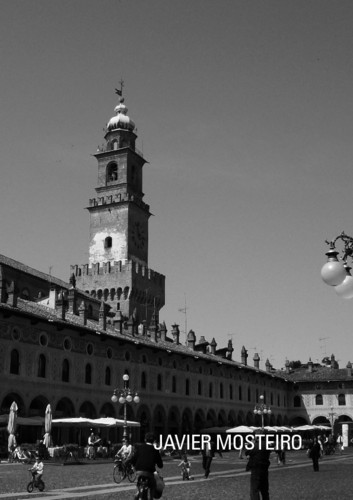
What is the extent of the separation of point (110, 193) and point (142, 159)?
652cm

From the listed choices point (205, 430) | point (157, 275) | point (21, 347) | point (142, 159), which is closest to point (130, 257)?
point (157, 275)

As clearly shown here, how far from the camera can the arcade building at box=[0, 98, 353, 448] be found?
3697 centimetres

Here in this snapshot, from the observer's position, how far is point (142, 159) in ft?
273

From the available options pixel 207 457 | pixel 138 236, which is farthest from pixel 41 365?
pixel 138 236

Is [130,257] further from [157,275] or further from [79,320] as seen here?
[79,320]

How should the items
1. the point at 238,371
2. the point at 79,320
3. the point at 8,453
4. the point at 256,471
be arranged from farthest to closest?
1. the point at 238,371
2. the point at 79,320
3. the point at 8,453
4. the point at 256,471

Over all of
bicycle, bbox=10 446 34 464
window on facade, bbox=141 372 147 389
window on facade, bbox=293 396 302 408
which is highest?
window on facade, bbox=141 372 147 389

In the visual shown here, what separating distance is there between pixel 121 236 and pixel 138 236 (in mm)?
2524

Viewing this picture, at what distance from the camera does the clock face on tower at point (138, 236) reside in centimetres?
7812

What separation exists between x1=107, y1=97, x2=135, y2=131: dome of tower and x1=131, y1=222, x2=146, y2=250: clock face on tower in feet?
41.6

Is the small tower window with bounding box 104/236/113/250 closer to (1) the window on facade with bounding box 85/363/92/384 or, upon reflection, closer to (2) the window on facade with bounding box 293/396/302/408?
(2) the window on facade with bounding box 293/396/302/408

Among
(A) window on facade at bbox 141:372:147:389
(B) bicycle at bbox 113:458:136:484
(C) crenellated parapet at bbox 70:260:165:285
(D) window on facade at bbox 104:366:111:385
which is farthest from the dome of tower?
(B) bicycle at bbox 113:458:136:484

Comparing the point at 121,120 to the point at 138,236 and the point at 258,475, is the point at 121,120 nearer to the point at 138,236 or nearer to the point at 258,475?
the point at 138,236

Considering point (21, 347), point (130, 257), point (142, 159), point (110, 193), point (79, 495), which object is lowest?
point (79, 495)
